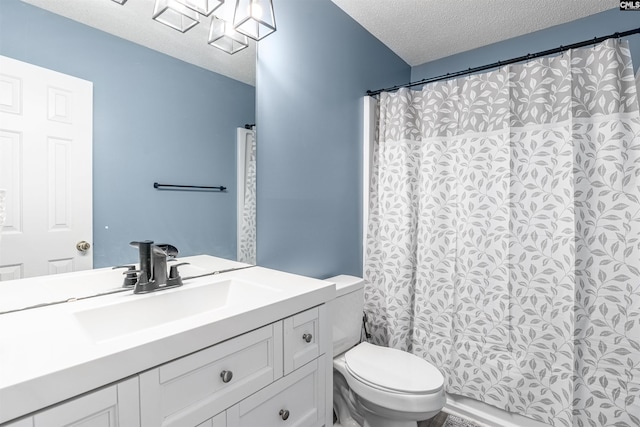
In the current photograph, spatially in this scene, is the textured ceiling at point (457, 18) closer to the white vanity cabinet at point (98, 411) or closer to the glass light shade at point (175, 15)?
the glass light shade at point (175, 15)

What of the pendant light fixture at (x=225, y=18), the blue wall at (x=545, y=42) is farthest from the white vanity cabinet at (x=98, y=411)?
the blue wall at (x=545, y=42)

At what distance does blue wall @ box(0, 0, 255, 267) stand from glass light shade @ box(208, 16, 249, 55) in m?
0.14

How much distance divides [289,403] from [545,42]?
272 centimetres

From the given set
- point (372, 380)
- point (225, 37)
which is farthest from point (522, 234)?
point (225, 37)

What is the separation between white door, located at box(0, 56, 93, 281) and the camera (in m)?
0.86

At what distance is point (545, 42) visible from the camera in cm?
217

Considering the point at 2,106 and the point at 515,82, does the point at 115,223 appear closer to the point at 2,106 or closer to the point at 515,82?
the point at 2,106

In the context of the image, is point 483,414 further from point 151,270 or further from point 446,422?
point 151,270

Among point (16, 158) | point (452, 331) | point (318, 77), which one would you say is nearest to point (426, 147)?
point (318, 77)

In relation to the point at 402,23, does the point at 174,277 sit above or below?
below

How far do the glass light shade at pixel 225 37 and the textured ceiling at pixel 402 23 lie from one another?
1.0 inches

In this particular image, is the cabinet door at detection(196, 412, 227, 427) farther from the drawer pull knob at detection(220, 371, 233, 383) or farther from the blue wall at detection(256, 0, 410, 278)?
the blue wall at detection(256, 0, 410, 278)

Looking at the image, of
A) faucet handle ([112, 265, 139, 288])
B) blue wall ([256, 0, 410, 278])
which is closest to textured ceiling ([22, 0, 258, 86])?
blue wall ([256, 0, 410, 278])

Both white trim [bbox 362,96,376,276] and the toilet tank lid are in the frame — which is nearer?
the toilet tank lid
